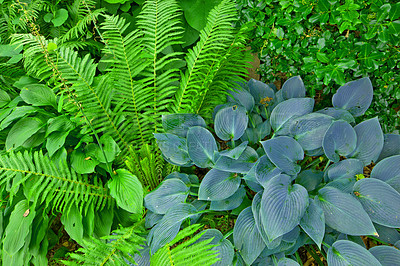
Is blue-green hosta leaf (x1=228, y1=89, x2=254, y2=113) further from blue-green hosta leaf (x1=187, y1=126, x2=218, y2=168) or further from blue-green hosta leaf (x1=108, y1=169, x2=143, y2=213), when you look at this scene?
blue-green hosta leaf (x1=108, y1=169, x2=143, y2=213)

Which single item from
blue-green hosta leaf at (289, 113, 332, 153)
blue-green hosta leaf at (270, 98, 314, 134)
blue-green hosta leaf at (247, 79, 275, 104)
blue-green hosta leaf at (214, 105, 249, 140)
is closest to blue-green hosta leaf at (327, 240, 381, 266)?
blue-green hosta leaf at (289, 113, 332, 153)

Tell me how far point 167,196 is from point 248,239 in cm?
48

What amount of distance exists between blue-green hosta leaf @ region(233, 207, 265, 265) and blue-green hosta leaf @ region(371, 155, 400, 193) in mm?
696

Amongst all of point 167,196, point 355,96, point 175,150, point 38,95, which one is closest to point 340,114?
point 355,96

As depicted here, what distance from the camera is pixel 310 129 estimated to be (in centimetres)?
145

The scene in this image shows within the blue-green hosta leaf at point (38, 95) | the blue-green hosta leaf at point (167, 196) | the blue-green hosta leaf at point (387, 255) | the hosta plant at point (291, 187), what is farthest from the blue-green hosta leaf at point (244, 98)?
the blue-green hosta leaf at point (38, 95)

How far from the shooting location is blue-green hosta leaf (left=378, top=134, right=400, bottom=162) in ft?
4.98

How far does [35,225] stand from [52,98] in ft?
2.58

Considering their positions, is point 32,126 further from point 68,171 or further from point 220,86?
point 220,86

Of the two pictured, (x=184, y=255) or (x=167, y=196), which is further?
(x=167, y=196)

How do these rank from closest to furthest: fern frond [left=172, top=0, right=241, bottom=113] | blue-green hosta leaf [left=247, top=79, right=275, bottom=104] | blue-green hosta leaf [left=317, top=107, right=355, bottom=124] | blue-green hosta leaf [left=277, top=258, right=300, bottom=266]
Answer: blue-green hosta leaf [left=277, top=258, right=300, bottom=266], blue-green hosta leaf [left=317, top=107, right=355, bottom=124], fern frond [left=172, top=0, right=241, bottom=113], blue-green hosta leaf [left=247, top=79, right=275, bottom=104]

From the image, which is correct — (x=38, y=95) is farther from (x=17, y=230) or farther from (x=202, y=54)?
(x=202, y=54)

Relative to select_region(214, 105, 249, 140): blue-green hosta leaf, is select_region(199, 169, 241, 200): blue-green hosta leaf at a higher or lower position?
lower

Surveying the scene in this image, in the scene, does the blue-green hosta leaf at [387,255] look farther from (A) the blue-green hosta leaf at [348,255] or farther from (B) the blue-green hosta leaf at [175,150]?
(B) the blue-green hosta leaf at [175,150]
